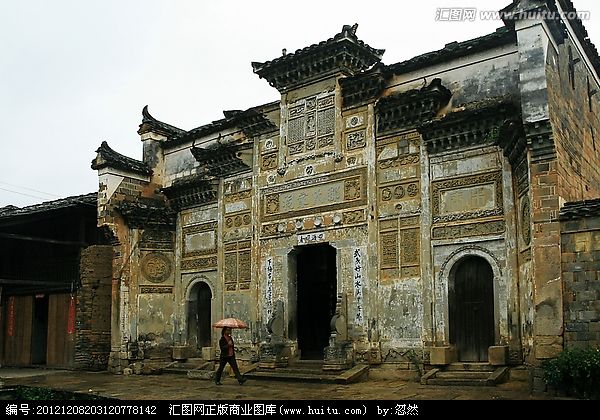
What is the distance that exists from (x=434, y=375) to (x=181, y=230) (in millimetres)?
9033

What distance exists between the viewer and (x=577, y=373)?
394 inches

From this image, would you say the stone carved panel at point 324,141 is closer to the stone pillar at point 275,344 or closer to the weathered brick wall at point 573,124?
the stone pillar at point 275,344

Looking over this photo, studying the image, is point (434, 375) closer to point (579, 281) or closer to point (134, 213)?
point (579, 281)

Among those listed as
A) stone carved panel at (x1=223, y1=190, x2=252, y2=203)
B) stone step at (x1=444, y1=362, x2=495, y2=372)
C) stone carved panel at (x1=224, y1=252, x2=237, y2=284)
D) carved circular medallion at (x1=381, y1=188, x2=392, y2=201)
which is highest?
stone carved panel at (x1=223, y1=190, x2=252, y2=203)

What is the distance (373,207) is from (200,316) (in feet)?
21.6

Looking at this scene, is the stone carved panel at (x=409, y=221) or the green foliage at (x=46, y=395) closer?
the green foliage at (x=46, y=395)

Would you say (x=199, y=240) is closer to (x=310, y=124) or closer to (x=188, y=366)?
(x=188, y=366)

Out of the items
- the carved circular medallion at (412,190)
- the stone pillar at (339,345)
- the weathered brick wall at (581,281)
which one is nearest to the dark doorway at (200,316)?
the stone pillar at (339,345)

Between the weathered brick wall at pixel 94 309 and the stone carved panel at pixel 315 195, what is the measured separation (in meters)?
5.54

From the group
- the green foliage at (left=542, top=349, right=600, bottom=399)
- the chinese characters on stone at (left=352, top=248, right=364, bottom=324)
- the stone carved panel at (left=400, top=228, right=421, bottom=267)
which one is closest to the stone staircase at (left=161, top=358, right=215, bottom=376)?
the chinese characters on stone at (left=352, top=248, right=364, bottom=324)

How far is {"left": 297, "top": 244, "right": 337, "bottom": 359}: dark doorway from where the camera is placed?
16.8m

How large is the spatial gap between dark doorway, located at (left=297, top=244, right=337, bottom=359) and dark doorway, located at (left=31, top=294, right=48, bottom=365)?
29.9 ft

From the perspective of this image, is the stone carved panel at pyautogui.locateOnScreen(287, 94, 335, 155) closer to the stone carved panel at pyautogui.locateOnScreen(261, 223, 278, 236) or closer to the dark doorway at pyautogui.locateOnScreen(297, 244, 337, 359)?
the stone carved panel at pyautogui.locateOnScreen(261, 223, 278, 236)

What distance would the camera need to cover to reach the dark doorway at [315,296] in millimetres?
16844
